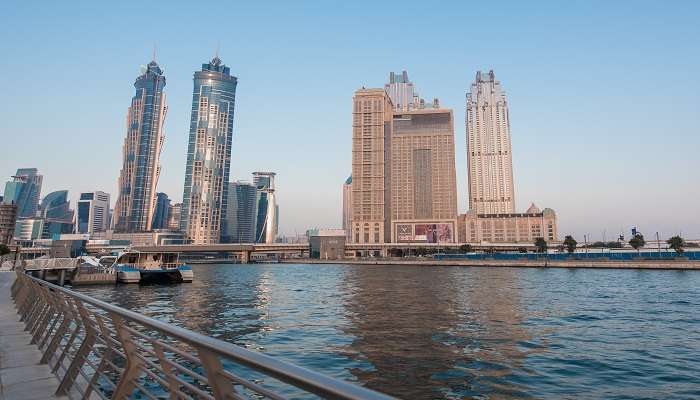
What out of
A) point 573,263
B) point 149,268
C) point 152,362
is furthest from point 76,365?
point 573,263

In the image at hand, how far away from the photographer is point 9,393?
6.39m

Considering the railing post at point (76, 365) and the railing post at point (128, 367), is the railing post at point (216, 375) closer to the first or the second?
the railing post at point (128, 367)

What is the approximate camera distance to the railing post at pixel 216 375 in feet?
9.61

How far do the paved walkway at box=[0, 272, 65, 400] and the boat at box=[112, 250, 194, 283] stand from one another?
48462 mm

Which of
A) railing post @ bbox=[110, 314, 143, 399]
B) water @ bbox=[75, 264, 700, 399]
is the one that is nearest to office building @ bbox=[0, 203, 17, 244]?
water @ bbox=[75, 264, 700, 399]

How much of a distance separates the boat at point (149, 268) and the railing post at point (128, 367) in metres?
57.7

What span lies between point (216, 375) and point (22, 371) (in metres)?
7.28

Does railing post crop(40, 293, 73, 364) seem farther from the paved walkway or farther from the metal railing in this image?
the paved walkway

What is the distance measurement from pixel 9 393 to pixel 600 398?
43.1 ft

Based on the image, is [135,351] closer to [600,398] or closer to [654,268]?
[600,398]

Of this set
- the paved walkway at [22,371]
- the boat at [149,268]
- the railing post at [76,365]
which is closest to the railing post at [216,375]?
the railing post at [76,365]

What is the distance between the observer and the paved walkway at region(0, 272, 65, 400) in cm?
644

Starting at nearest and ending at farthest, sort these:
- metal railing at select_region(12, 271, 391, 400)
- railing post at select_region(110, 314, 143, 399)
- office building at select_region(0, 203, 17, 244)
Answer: metal railing at select_region(12, 271, 391, 400), railing post at select_region(110, 314, 143, 399), office building at select_region(0, 203, 17, 244)

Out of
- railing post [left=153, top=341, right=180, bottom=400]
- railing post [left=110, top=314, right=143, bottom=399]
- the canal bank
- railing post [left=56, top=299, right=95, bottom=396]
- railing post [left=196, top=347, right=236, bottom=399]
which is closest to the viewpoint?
railing post [left=196, top=347, right=236, bottom=399]
